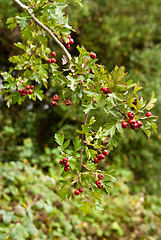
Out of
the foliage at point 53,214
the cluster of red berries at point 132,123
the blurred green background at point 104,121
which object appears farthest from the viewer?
the blurred green background at point 104,121

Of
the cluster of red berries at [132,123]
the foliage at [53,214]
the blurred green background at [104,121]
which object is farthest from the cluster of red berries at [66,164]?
the blurred green background at [104,121]

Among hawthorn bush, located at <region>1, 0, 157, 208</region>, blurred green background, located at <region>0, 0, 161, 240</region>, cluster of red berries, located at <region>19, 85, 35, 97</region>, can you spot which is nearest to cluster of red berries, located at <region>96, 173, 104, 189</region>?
hawthorn bush, located at <region>1, 0, 157, 208</region>

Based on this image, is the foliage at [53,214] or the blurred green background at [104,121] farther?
the blurred green background at [104,121]

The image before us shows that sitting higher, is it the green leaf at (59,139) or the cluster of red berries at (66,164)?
the green leaf at (59,139)

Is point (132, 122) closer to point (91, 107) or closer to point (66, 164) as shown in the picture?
point (91, 107)

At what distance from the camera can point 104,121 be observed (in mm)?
2596

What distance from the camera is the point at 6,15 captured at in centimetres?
243

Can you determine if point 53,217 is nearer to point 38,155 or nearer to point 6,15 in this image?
point 38,155

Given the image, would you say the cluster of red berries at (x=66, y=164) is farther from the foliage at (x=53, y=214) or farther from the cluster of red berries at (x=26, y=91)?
the foliage at (x=53, y=214)

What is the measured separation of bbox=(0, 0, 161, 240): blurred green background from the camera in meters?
2.33

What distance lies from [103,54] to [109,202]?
5.69 feet

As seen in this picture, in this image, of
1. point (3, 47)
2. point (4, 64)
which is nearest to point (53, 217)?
point (4, 64)

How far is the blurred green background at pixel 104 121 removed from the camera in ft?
7.63

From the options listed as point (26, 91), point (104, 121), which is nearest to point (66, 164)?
point (26, 91)
